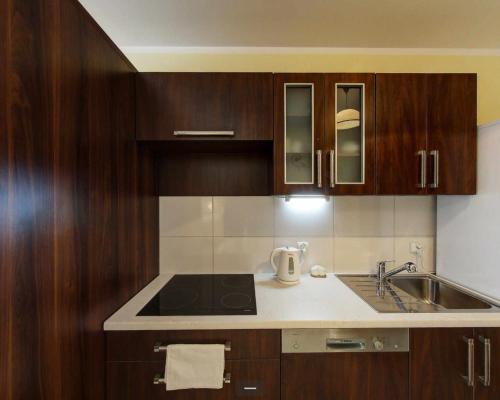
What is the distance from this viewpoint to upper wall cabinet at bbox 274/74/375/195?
51.9 inches

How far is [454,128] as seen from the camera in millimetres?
1324

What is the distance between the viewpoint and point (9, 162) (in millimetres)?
618

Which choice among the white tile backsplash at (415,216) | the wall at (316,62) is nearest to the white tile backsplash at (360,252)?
the white tile backsplash at (415,216)

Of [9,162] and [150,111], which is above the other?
[150,111]

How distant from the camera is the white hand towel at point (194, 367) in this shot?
1.00m

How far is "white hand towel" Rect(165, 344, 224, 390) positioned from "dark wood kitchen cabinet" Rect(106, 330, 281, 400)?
0.13 feet

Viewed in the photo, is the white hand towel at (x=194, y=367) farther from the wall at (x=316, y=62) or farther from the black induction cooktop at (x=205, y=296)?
the wall at (x=316, y=62)

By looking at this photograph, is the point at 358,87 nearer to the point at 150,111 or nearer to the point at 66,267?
the point at 150,111

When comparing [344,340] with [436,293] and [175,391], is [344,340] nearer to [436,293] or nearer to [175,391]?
[175,391]

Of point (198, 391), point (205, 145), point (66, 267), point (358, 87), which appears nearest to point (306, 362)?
point (198, 391)

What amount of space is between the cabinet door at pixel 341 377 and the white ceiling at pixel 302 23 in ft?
5.49

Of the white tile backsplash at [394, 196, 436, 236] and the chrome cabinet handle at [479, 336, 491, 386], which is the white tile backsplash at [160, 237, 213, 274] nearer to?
the white tile backsplash at [394, 196, 436, 236]

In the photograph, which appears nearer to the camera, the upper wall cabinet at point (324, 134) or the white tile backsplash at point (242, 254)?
the upper wall cabinet at point (324, 134)

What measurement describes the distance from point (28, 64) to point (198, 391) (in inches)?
49.9
